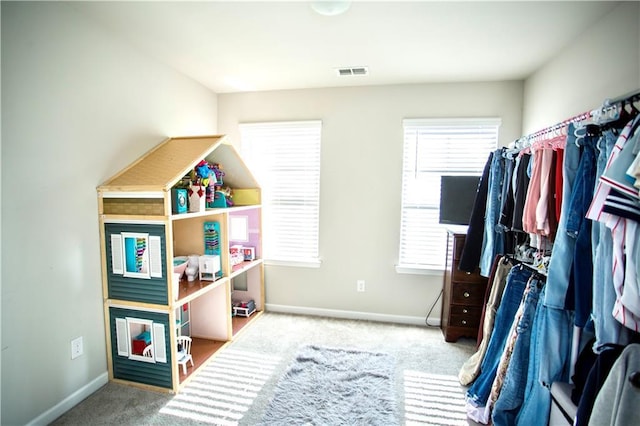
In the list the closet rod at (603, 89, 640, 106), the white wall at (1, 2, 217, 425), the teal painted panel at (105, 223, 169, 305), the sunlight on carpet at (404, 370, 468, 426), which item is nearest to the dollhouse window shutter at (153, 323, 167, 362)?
the teal painted panel at (105, 223, 169, 305)

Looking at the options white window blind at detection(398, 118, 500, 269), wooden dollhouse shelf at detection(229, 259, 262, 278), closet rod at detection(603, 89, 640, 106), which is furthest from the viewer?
white window blind at detection(398, 118, 500, 269)

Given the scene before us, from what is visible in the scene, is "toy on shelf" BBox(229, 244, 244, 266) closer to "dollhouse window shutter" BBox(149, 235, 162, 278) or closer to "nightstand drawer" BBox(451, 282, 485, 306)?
"dollhouse window shutter" BBox(149, 235, 162, 278)

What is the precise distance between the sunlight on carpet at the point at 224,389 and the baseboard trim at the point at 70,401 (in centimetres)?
55

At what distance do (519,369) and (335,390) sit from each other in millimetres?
1126

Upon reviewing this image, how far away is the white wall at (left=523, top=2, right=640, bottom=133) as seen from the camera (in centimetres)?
159

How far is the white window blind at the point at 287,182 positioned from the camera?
10.3ft

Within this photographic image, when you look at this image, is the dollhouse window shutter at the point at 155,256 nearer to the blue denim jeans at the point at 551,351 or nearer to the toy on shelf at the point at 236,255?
the toy on shelf at the point at 236,255

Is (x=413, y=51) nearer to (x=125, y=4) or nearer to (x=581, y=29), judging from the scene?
(x=581, y=29)

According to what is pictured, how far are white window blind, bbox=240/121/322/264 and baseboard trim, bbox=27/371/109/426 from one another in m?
1.72

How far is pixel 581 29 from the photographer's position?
1907mm

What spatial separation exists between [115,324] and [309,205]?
1943 mm

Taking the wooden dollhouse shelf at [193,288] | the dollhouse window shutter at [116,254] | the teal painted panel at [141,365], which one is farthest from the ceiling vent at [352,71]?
the teal painted panel at [141,365]

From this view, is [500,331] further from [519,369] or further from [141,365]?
[141,365]

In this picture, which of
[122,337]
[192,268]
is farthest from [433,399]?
[122,337]
